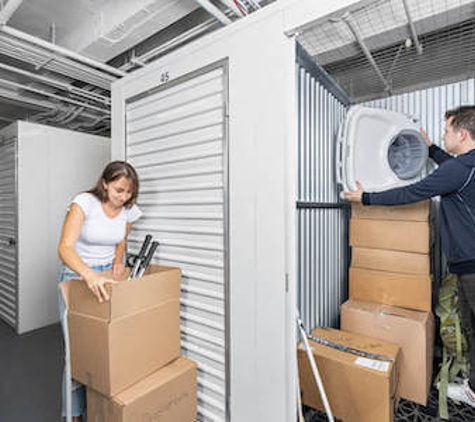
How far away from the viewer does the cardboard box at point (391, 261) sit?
6.37 feet

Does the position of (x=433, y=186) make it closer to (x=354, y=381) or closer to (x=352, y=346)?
(x=352, y=346)

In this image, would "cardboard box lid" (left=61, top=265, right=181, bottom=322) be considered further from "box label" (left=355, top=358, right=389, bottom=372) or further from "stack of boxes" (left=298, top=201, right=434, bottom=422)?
"box label" (left=355, top=358, right=389, bottom=372)

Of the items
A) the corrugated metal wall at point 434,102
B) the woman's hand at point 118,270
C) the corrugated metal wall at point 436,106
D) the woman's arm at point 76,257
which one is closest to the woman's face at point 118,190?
the woman's arm at point 76,257

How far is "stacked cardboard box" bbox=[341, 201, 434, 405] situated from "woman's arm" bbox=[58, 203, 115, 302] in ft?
5.10

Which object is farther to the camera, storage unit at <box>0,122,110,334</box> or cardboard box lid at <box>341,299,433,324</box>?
storage unit at <box>0,122,110,334</box>

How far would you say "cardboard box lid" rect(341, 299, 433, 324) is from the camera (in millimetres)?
1821

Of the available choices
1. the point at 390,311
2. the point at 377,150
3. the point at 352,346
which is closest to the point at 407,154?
the point at 377,150

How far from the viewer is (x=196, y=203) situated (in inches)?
64.0

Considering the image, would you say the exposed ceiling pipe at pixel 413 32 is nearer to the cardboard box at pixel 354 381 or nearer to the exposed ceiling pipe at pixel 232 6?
the exposed ceiling pipe at pixel 232 6

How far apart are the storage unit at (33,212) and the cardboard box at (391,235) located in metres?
3.22

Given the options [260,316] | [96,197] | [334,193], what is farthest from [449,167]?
[96,197]

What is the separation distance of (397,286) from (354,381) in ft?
2.54

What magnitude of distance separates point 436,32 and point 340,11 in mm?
1311

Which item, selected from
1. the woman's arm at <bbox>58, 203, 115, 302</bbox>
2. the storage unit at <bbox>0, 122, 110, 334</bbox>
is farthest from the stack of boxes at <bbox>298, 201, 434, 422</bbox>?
the storage unit at <bbox>0, 122, 110, 334</bbox>
